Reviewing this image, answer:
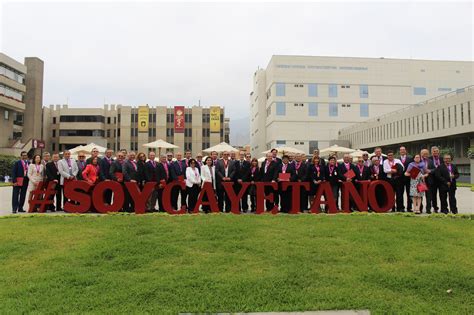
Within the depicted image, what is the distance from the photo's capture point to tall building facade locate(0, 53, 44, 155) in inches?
2099

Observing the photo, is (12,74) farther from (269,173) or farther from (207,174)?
(269,173)

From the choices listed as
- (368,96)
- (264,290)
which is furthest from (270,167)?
(368,96)

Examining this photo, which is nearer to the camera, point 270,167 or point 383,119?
point 270,167

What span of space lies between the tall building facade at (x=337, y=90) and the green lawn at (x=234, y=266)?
5550 cm

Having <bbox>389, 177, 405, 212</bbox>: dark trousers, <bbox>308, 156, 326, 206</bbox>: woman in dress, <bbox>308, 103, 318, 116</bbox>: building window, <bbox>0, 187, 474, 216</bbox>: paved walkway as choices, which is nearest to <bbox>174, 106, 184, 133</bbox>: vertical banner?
<bbox>308, 103, 318, 116</bbox>: building window

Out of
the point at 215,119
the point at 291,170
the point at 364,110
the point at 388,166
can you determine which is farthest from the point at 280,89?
the point at 291,170

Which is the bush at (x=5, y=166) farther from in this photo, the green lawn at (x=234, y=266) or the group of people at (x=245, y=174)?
the green lawn at (x=234, y=266)

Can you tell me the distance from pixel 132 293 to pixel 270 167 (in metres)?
7.00

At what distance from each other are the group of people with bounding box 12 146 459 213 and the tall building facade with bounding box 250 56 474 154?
51.6 m

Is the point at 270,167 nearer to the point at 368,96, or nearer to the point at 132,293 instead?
the point at 132,293

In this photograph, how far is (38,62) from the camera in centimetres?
6225

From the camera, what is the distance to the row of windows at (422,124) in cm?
3441

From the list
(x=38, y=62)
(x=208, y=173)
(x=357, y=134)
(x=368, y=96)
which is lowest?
(x=208, y=173)

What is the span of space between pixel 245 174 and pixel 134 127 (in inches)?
2735
